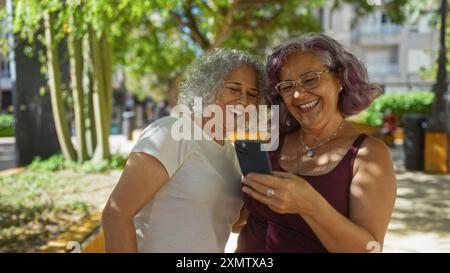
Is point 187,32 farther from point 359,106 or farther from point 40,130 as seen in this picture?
point 359,106

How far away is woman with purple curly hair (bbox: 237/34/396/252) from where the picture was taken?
5.23 feet

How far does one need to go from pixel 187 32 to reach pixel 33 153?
288 inches

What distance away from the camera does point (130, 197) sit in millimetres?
1730

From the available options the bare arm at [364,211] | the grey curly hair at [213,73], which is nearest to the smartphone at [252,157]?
the bare arm at [364,211]

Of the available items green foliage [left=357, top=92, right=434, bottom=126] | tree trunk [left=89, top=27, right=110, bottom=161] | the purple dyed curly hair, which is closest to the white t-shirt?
the purple dyed curly hair

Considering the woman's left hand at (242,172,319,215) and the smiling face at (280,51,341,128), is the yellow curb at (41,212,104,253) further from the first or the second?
the woman's left hand at (242,172,319,215)

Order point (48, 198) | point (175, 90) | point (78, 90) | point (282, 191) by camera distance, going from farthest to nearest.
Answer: point (78, 90)
point (175, 90)
point (48, 198)
point (282, 191)

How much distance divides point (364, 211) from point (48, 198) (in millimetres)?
5600

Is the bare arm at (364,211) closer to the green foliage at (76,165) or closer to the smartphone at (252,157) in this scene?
the smartphone at (252,157)

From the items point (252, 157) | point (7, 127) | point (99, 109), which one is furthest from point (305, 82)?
point (7, 127)

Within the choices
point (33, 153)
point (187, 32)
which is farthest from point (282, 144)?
point (187, 32)

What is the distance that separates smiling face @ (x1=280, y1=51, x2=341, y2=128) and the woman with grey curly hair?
0.60 feet

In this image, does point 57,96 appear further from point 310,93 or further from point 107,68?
point 310,93

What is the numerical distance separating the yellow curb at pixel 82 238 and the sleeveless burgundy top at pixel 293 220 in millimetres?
2099
